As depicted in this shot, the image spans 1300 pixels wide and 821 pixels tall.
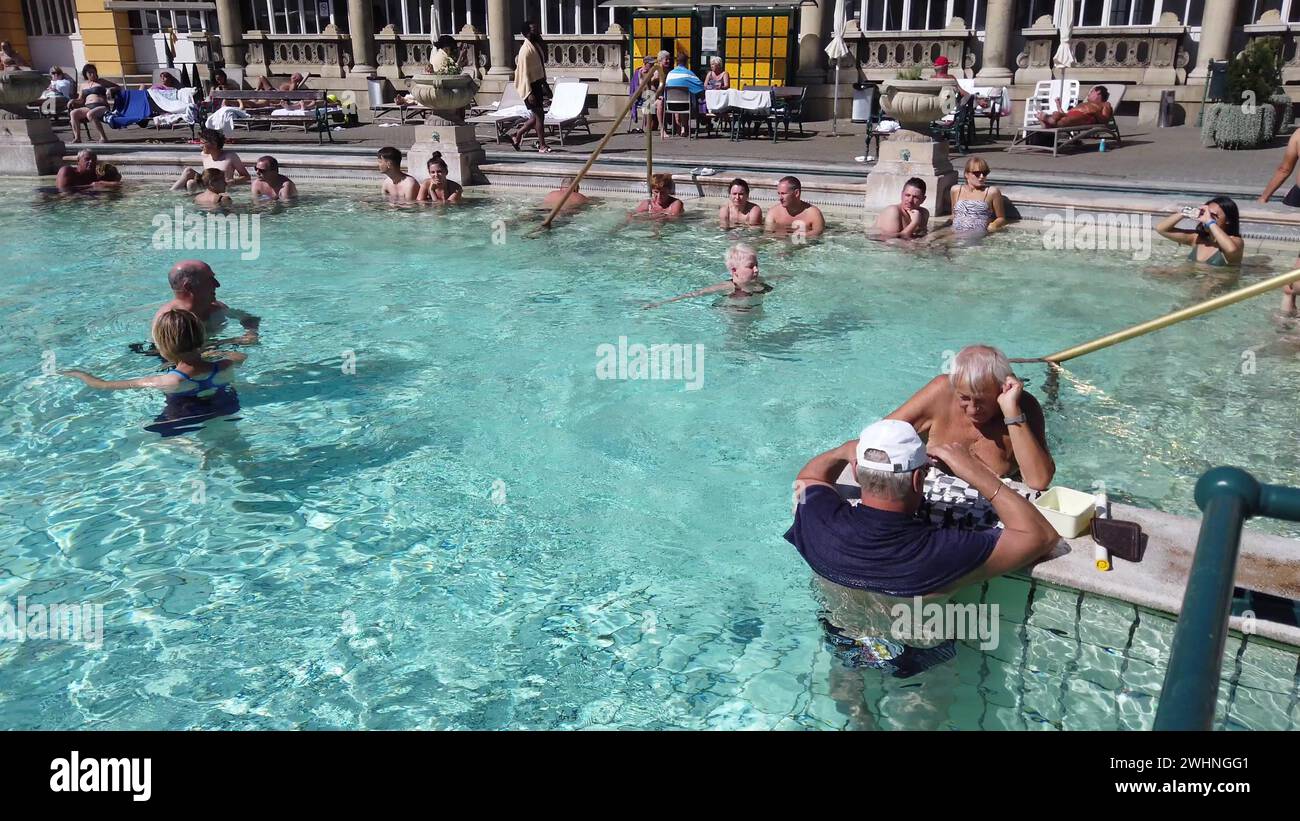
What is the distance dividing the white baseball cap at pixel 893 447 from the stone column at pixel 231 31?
26247mm

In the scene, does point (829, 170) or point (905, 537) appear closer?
point (905, 537)

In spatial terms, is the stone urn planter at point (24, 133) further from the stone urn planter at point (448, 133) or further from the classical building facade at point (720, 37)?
the classical building facade at point (720, 37)

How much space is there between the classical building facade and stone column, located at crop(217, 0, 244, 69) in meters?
0.04

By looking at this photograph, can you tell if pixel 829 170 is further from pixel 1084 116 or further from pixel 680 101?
pixel 680 101

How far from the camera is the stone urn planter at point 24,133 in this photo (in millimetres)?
15219

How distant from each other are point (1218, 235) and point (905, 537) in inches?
294

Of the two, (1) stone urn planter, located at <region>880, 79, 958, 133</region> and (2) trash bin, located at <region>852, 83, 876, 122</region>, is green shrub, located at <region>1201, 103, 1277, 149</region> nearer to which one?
(2) trash bin, located at <region>852, 83, 876, 122</region>

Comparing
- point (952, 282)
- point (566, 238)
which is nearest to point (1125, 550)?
point (952, 282)

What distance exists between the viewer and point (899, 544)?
3672 millimetres

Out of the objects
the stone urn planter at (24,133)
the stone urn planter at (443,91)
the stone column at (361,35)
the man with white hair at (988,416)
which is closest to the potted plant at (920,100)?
the stone urn planter at (443,91)

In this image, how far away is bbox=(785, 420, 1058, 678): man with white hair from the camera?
3.61 metres

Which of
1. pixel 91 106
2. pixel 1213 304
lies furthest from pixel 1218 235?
pixel 91 106

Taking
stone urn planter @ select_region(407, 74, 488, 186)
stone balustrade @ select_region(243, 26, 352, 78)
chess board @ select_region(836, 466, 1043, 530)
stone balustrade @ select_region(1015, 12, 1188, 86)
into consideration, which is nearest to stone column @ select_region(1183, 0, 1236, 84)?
stone balustrade @ select_region(1015, 12, 1188, 86)

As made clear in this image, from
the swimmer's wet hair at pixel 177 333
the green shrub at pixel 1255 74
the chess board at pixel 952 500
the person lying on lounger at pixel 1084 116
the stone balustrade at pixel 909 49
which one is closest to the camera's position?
the chess board at pixel 952 500
